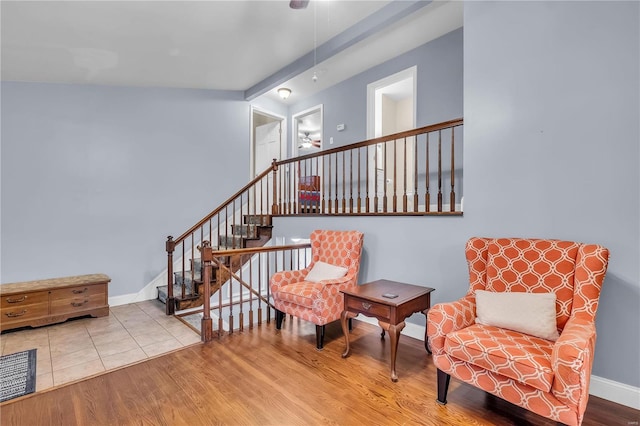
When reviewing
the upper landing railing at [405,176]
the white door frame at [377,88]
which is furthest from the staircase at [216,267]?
the white door frame at [377,88]

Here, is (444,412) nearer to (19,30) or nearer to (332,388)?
(332,388)

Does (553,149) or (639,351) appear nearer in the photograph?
(639,351)

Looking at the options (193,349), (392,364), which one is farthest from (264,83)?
(392,364)

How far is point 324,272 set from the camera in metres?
3.23

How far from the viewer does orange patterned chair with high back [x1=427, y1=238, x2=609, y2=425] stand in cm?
151

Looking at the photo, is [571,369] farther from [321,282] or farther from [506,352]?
[321,282]

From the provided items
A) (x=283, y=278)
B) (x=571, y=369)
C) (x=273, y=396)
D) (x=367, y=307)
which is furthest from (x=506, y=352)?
(x=283, y=278)

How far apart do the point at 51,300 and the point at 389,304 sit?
3.84 m

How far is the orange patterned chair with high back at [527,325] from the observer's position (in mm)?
1507

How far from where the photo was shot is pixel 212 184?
213 inches

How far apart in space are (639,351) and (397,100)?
4897mm

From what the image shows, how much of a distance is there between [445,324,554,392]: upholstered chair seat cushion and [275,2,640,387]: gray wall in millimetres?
792

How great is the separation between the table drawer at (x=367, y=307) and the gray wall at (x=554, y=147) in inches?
32.8

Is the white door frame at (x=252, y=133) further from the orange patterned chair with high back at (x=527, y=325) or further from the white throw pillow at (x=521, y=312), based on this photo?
the white throw pillow at (x=521, y=312)
